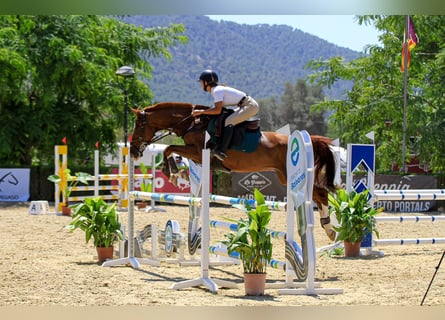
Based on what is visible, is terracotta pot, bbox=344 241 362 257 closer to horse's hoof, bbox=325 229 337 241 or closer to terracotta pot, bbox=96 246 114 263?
horse's hoof, bbox=325 229 337 241

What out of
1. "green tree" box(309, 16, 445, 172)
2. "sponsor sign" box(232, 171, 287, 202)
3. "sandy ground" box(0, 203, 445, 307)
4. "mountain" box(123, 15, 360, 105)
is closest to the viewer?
"sandy ground" box(0, 203, 445, 307)

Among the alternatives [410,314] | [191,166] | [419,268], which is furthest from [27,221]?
[410,314]

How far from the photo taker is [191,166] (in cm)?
709

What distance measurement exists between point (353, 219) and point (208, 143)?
5.18 ft

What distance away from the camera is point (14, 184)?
55.2 feet

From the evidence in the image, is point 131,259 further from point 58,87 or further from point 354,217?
point 58,87

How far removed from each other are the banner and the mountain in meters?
96.0

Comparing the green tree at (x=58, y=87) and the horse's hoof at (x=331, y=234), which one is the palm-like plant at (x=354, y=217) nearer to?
the horse's hoof at (x=331, y=234)

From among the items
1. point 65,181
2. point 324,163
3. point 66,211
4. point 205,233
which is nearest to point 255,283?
point 205,233

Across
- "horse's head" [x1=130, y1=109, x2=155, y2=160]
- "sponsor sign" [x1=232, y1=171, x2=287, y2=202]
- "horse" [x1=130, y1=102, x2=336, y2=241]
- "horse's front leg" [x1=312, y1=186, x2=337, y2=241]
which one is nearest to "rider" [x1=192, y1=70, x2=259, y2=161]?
"horse" [x1=130, y1=102, x2=336, y2=241]

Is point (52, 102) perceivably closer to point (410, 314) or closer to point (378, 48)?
point (378, 48)

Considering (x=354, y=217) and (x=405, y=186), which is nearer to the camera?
(x=354, y=217)

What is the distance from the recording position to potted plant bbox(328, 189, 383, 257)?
7.36 metres

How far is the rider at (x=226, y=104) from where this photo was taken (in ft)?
23.7
